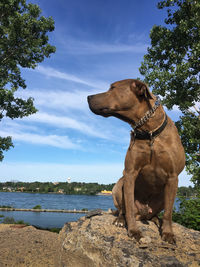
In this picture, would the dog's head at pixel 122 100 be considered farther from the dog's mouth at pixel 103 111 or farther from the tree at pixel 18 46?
the tree at pixel 18 46

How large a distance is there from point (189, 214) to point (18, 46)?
15.1 metres

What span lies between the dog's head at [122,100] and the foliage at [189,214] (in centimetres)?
588

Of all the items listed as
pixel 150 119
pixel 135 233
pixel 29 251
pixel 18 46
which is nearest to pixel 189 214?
pixel 135 233

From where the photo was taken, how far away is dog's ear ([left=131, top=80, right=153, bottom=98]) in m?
3.24

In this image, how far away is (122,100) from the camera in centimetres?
327

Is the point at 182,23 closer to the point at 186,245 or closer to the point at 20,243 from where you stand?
the point at 186,245

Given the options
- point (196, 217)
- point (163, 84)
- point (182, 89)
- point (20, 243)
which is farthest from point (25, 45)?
point (196, 217)

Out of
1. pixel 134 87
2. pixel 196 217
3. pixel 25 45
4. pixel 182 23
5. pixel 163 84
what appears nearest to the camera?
pixel 134 87

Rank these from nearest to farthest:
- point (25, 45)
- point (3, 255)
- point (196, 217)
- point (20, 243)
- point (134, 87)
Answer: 1. point (134, 87)
2. point (196, 217)
3. point (3, 255)
4. point (20, 243)
5. point (25, 45)

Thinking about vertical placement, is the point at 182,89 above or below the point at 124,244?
above

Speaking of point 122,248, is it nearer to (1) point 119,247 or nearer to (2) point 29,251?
(1) point 119,247

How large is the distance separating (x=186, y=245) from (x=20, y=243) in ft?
28.9

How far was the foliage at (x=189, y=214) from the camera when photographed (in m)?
7.70

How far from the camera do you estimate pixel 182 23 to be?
45.1 feet
